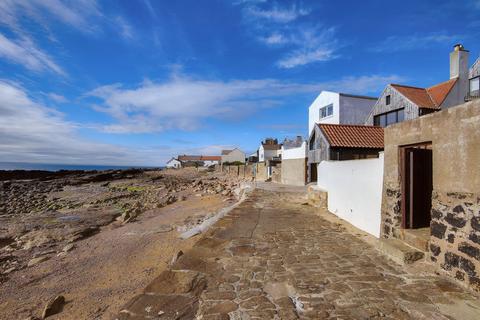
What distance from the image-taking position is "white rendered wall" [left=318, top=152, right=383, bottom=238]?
20.1 feet

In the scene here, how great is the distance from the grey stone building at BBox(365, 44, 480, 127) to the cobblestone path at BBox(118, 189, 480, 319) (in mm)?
16519

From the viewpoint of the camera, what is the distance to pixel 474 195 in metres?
3.34

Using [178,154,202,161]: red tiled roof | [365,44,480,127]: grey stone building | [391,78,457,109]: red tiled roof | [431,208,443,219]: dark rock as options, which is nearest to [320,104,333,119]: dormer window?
[365,44,480,127]: grey stone building

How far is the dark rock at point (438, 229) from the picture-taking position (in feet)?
12.6

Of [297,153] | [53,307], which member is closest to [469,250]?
[53,307]

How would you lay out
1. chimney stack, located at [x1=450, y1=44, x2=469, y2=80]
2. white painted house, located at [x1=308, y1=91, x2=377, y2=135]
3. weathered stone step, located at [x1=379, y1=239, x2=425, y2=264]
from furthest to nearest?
white painted house, located at [x1=308, y1=91, x2=377, y2=135] → chimney stack, located at [x1=450, y1=44, x2=469, y2=80] → weathered stone step, located at [x1=379, y1=239, x2=425, y2=264]

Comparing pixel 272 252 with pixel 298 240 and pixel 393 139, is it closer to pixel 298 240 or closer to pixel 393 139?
pixel 298 240

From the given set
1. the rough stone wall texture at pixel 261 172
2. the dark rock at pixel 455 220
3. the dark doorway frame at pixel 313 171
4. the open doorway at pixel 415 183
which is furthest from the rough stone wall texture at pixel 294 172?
the dark rock at pixel 455 220

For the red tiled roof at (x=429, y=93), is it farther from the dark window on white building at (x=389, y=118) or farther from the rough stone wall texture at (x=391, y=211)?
the rough stone wall texture at (x=391, y=211)

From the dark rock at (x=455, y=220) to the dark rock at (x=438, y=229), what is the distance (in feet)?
0.42

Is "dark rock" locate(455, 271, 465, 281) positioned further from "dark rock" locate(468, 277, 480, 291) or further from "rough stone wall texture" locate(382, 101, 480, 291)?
"dark rock" locate(468, 277, 480, 291)

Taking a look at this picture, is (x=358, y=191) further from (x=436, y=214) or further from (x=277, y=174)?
(x=277, y=174)

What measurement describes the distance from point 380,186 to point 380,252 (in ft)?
4.95

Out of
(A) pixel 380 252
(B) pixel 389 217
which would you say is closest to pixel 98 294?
(A) pixel 380 252
